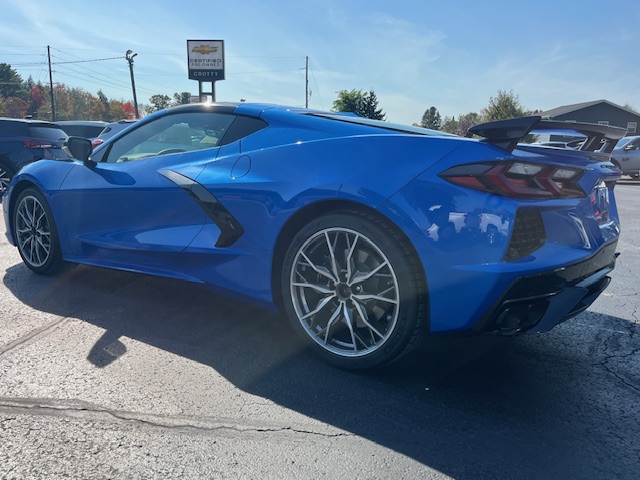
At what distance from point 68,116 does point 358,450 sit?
110 meters

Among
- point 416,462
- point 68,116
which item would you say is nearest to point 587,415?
point 416,462

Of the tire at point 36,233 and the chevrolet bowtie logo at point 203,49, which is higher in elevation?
the chevrolet bowtie logo at point 203,49

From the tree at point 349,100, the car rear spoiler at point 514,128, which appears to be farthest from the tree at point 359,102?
the car rear spoiler at point 514,128

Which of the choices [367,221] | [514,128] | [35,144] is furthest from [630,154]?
[367,221]

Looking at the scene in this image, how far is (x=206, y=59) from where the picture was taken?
24719 mm

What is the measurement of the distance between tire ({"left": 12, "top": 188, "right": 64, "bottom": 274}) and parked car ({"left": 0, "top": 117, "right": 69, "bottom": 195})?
19.8 feet

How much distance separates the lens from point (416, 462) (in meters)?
1.97

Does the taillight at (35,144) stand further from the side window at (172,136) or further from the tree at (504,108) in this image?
the tree at (504,108)

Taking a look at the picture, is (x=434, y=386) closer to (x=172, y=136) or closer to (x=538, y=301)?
(x=538, y=301)

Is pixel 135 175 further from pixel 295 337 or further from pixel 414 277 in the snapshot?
Result: pixel 414 277

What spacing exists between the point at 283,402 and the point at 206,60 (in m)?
24.8

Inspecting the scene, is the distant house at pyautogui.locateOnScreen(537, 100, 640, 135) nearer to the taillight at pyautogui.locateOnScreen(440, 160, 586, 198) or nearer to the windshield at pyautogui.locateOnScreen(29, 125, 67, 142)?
the windshield at pyautogui.locateOnScreen(29, 125, 67, 142)

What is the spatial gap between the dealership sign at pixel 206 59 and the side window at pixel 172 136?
2176 centimetres

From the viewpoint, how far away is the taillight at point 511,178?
223cm
